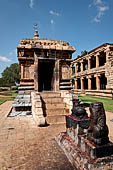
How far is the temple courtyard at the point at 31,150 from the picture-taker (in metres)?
2.91

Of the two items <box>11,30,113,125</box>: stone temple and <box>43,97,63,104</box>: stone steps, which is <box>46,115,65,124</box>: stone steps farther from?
<box>43,97,63,104</box>: stone steps

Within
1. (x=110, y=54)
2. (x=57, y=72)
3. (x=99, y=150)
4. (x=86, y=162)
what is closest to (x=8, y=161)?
(x=86, y=162)

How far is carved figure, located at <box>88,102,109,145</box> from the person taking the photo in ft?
8.45

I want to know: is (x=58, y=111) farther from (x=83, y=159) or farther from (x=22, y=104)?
(x=83, y=159)

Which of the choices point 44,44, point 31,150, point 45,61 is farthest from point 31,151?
point 44,44

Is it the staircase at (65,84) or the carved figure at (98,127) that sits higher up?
the staircase at (65,84)

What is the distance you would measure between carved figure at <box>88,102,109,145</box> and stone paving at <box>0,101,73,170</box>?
3.00ft

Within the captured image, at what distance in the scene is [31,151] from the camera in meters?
3.54

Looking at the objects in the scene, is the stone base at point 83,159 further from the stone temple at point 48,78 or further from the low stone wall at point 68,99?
the low stone wall at point 68,99

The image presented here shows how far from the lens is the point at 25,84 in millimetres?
9367

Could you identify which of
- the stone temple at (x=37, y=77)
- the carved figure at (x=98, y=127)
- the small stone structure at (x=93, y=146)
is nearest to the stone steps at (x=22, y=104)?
the stone temple at (x=37, y=77)

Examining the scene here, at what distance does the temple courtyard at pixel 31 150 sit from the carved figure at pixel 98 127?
0.91m

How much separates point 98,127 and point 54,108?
4912 millimetres

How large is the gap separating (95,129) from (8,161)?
223 centimetres
